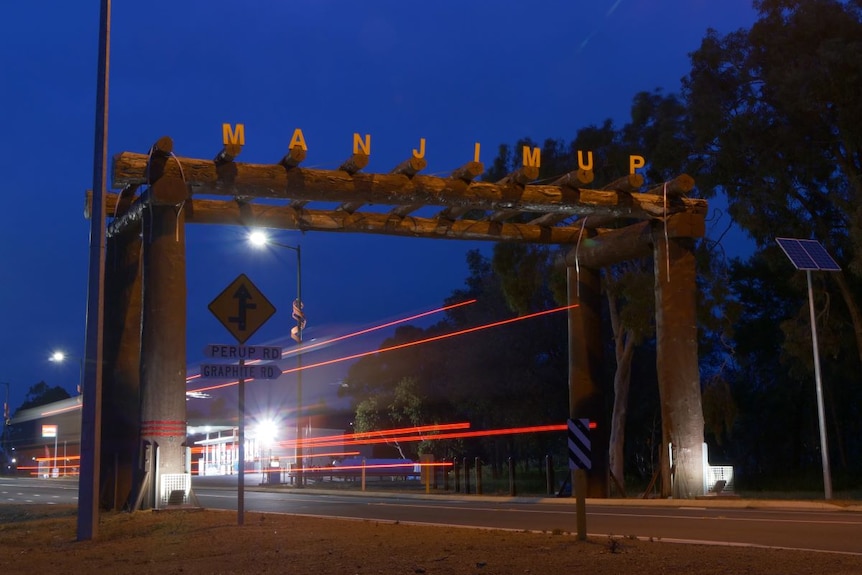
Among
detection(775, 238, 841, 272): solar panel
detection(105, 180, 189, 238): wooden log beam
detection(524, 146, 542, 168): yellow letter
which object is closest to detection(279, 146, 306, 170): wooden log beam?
detection(105, 180, 189, 238): wooden log beam

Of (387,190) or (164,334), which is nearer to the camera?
(164,334)

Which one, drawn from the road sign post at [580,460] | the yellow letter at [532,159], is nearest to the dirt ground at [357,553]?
the road sign post at [580,460]

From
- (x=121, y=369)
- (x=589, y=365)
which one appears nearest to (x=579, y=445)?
(x=121, y=369)

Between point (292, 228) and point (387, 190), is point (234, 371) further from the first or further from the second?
point (292, 228)

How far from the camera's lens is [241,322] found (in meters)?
14.6

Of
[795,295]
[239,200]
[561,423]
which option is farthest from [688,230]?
[561,423]

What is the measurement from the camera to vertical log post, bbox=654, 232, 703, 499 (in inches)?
880

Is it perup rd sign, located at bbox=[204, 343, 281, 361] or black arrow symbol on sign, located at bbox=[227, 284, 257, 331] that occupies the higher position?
black arrow symbol on sign, located at bbox=[227, 284, 257, 331]

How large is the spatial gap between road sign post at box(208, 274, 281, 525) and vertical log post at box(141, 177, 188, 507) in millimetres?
4290

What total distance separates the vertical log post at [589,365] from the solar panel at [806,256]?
5.56 metres

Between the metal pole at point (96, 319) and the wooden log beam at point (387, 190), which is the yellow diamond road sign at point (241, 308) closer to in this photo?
the metal pole at point (96, 319)

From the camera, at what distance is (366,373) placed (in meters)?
56.4

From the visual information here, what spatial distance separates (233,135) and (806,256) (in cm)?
1278

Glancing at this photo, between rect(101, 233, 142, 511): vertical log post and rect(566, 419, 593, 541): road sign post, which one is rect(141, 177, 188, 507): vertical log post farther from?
rect(566, 419, 593, 541): road sign post
